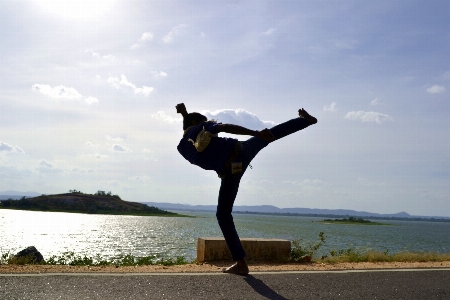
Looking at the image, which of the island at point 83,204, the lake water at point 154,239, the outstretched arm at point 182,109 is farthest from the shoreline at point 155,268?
the island at point 83,204

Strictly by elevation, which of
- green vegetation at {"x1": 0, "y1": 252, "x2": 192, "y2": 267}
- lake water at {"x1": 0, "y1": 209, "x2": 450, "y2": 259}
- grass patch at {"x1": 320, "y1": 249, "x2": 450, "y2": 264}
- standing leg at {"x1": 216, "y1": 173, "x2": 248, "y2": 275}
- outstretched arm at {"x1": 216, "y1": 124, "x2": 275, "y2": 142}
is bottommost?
lake water at {"x1": 0, "y1": 209, "x2": 450, "y2": 259}

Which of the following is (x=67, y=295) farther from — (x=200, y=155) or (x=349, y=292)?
(x=349, y=292)

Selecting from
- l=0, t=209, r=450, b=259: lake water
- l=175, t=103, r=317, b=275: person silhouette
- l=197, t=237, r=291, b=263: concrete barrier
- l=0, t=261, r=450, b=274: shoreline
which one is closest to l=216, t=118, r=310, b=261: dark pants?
l=175, t=103, r=317, b=275: person silhouette

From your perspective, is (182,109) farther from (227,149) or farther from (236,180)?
(236,180)

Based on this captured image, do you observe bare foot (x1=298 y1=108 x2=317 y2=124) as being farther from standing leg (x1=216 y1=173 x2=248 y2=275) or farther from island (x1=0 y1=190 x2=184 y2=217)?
island (x1=0 y1=190 x2=184 y2=217)

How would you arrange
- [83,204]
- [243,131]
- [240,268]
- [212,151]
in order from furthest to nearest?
[83,204] → [240,268] → [212,151] → [243,131]

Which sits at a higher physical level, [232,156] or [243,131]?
[243,131]

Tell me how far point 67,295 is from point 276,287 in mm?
2159

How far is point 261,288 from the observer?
4957 mm

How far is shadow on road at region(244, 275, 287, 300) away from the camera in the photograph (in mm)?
4627

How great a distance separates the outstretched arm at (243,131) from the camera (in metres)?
5.19

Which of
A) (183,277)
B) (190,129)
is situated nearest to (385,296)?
(183,277)

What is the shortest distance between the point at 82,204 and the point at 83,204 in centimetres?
67

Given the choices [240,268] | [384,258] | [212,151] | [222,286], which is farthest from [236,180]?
[384,258]
